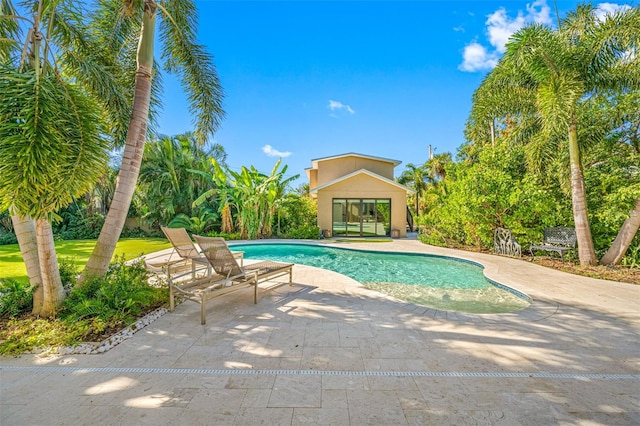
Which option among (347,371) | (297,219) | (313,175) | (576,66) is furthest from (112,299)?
(313,175)

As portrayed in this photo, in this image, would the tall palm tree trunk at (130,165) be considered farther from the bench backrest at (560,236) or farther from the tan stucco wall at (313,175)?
the tan stucco wall at (313,175)

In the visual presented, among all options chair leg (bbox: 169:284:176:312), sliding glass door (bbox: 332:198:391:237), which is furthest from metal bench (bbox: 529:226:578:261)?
chair leg (bbox: 169:284:176:312)

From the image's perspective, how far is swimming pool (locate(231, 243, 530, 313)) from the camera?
21.2 ft

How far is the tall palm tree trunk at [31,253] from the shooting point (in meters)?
4.66

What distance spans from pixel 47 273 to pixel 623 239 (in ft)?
48.5

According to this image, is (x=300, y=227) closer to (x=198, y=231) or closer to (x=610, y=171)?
(x=198, y=231)

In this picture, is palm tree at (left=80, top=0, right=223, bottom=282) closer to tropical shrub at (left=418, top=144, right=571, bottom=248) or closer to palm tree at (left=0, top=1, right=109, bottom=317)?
palm tree at (left=0, top=1, right=109, bottom=317)

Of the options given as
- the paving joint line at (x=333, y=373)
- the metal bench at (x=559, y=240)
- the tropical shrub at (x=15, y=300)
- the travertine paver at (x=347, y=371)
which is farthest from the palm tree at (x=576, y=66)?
the tropical shrub at (x=15, y=300)

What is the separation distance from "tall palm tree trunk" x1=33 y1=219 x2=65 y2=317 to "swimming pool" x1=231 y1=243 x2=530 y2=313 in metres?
6.56

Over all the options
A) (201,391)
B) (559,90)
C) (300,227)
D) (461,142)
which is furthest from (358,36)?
(461,142)

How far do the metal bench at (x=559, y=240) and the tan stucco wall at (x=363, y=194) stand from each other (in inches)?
382

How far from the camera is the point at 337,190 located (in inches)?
777

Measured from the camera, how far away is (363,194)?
65.3 ft

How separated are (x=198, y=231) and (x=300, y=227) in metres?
6.83
